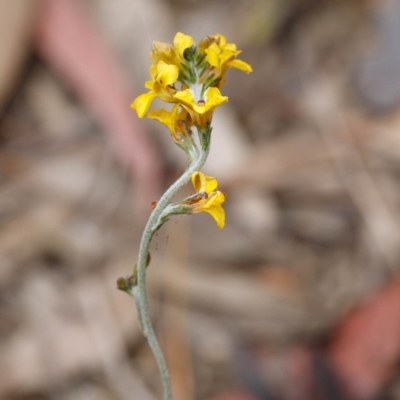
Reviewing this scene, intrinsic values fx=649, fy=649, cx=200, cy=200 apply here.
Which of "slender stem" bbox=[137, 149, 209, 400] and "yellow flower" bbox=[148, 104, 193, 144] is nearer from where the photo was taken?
"slender stem" bbox=[137, 149, 209, 400]

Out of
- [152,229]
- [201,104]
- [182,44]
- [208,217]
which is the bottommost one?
[152,229]

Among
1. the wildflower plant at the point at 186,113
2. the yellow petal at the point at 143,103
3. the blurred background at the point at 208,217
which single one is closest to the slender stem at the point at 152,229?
the wildflower plant at the point at 186,113

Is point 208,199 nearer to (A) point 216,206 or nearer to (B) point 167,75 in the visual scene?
(A) point 216,206

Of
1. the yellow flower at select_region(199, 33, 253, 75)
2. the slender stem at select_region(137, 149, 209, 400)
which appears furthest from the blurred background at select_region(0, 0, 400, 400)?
the yellow flower at select_region(199, 33, 253, 75)

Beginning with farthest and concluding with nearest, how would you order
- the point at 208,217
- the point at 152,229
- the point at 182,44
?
1. the point at 208,217
2. the point at 182,44
3. the point at 152,229

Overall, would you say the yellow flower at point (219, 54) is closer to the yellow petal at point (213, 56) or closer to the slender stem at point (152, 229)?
the yellow petal at point (213, 56)

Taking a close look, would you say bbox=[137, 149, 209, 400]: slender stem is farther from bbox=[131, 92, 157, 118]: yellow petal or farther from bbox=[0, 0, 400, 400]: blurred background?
bbox=[0, 0, 400, 400]: blurred background

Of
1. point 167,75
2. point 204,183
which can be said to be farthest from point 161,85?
point 204,183

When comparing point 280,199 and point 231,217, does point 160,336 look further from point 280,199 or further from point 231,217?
point 280,199
